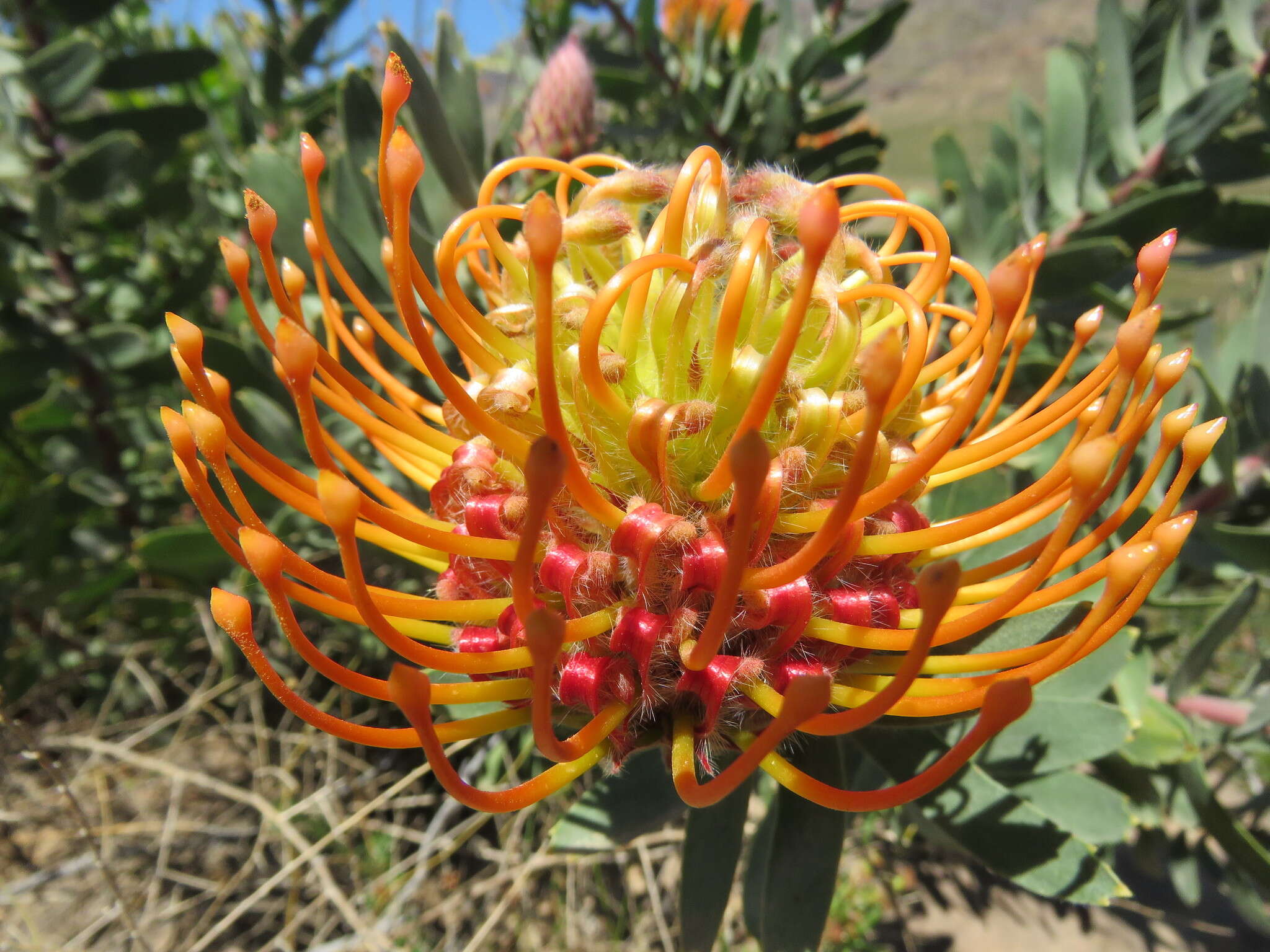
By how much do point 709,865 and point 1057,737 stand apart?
0.36 metres

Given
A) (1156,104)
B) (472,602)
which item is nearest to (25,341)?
(472,602)

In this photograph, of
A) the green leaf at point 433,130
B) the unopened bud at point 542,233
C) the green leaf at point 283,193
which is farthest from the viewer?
the green leaf at point 283,193

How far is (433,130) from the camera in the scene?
0.76 m

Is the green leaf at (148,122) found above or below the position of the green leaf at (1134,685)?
above

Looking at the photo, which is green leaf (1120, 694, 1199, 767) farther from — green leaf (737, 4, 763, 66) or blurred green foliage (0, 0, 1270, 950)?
green leaf (737, 4, 763, 66)

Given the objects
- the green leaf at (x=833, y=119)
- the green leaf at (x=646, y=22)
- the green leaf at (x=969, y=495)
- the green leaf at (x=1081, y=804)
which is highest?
the green leaf at (x=646, y=22)

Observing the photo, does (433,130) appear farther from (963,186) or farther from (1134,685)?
(1134,685)

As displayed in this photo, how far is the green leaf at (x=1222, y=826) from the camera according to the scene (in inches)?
34.0

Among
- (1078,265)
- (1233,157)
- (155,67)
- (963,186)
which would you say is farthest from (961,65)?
(155,67)

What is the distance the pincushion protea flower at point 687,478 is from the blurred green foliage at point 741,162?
0.47 ft

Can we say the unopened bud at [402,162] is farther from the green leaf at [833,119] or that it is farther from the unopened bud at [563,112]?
the green leaf at [833,119]

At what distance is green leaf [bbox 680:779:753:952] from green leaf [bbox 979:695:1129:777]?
0.93 feet

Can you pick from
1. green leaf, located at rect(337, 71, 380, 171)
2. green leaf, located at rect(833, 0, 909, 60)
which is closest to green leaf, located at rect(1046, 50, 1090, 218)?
green leaf, located at rect(833, 0, 909, 60)

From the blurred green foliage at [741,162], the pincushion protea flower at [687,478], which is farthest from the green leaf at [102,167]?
the pincushion protea flower at [687,478]
